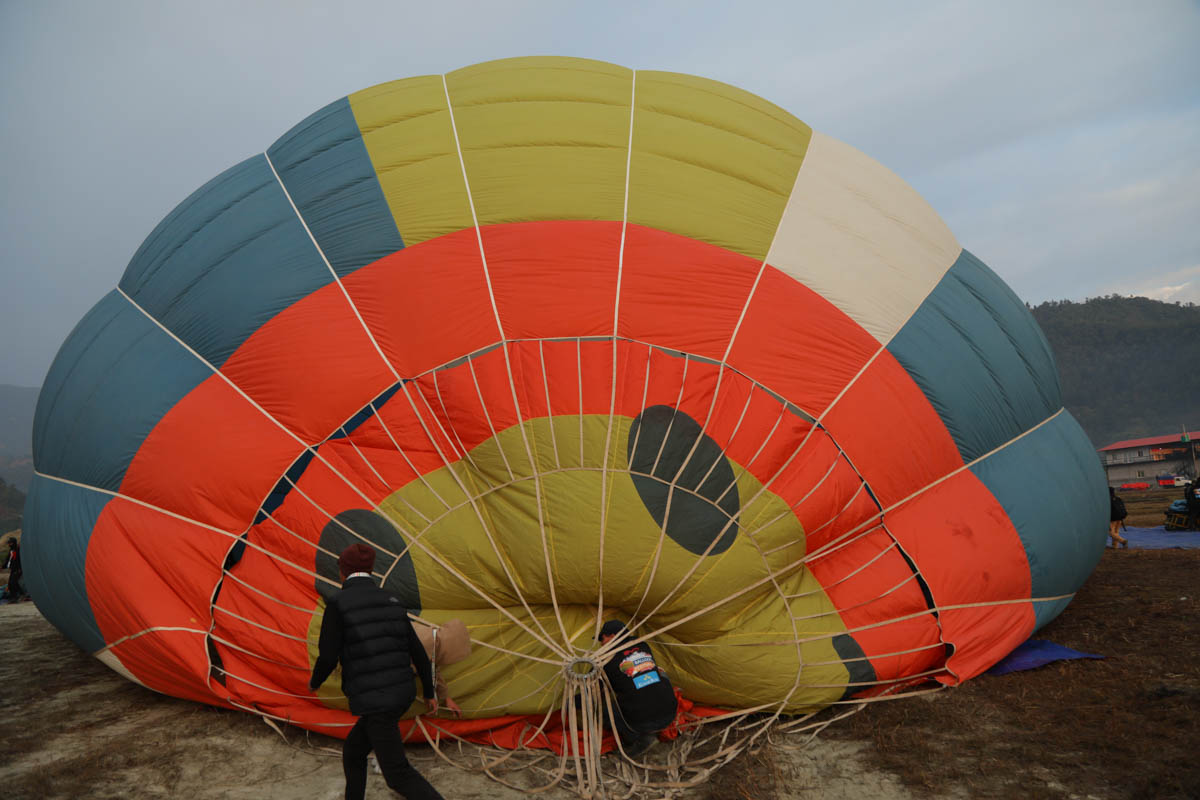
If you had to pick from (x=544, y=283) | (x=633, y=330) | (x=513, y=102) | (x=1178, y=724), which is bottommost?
(x=1178, y=724)

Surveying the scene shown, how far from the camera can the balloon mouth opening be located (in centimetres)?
293

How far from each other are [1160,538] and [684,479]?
10050 mm

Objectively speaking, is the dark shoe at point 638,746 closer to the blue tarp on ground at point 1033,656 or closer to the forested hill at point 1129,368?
the blue tarp on ground at point 1033,656

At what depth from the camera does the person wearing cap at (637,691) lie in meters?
3.00

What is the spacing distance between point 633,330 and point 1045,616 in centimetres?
265

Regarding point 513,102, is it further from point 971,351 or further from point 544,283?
point 971,351

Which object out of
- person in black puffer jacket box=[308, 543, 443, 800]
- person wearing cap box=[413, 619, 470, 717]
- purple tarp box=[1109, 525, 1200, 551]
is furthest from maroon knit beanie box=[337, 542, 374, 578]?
purple tarp box=[1109, 525, 1200, 551]

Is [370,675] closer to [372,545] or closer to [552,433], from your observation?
[372,545]

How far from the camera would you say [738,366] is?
3502 millimetres

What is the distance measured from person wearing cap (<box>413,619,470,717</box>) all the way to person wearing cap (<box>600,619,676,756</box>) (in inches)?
22.1

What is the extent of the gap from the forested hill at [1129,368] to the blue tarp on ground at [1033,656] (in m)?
71.7

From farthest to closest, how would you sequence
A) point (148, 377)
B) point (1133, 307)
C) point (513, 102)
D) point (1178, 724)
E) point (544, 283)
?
1. point (1133, 307)
2. point (513, 102)
3. point (148, 377)
4. point (544, 283)
5. point (1178, 724)

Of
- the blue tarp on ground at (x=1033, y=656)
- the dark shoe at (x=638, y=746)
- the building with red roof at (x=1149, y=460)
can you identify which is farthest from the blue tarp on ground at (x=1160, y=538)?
the building with red roof at (x=1149, y=460)

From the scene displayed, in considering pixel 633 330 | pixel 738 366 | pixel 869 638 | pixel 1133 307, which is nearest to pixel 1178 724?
pixel 869 638
